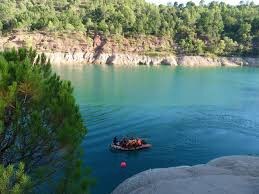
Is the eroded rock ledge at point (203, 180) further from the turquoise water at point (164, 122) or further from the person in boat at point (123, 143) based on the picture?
the person in boat at point (123, 143)

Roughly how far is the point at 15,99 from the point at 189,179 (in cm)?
1050

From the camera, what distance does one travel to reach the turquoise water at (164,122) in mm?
32281

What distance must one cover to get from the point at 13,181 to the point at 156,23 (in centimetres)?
13245

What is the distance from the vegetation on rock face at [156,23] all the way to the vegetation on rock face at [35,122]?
115 m

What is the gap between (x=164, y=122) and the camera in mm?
45031

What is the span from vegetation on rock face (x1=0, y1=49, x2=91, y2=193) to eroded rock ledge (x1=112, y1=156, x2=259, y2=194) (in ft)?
18.8

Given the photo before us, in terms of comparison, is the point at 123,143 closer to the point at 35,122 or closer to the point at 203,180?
the point at 203,180

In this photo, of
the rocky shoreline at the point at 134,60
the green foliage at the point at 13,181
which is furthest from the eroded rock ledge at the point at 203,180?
the rocky shoreline at the point at 134,60

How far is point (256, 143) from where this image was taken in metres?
38.8

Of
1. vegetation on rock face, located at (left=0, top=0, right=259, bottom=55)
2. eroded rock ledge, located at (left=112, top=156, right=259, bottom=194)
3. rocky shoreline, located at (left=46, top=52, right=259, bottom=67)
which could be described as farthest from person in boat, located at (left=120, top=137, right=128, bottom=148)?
vegetation on rock face, located at (left=0, top=0, right=259, bottom=55)

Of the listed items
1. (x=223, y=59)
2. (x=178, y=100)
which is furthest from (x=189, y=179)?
(x=223, y=59)

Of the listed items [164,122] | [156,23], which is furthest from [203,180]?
[156,23]

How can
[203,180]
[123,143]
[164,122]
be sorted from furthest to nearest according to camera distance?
[164,122]
[123,143]
[203,180]

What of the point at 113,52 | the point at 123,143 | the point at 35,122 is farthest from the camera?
the point at 113,52
